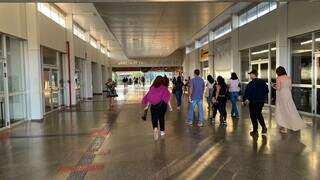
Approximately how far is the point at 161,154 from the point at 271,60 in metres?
11.1

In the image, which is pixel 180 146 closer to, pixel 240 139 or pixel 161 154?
pixel 161 154

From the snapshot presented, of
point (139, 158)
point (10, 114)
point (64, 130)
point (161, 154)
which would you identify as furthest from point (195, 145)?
point (10, 114)

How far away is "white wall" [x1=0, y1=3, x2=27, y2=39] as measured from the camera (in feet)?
35.5

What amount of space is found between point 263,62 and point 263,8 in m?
2.53

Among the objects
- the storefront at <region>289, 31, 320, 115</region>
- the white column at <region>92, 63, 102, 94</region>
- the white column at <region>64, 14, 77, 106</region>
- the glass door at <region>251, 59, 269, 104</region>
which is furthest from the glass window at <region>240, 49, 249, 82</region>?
the white column at <region>92, 63, 102, 94</region>

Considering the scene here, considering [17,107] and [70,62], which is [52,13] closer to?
[70,62]

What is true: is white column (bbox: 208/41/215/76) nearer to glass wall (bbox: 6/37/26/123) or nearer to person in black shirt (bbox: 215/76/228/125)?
person in black shirt (bbox: 215/76/228/125)

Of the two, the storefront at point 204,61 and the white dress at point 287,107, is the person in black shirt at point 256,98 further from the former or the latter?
the storefront at point 204,61

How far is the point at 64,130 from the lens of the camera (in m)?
10.9

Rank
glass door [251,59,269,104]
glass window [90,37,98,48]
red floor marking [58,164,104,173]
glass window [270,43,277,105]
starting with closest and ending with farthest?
red floor marking [58,164,104,173] < glass window [270,43,277,105] < glass door [251,59,269,104] < glass window [90,37,98,48]

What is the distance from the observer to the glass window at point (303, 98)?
13.4 m

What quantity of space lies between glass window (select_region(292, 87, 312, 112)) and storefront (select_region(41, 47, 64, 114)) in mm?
9972

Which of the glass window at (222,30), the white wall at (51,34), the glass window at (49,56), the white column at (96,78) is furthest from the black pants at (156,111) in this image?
the white column at (96,78)

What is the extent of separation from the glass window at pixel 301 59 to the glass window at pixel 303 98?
30 cm
